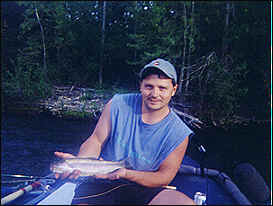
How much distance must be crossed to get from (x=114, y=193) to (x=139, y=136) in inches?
10.8

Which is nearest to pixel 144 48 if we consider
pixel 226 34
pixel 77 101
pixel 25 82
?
pixel 226 34

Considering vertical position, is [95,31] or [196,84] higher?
[95,31]

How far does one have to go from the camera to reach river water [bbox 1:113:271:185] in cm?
524

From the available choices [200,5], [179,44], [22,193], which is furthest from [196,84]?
[22,193]

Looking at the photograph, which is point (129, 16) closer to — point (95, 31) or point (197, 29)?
point (95, 31)

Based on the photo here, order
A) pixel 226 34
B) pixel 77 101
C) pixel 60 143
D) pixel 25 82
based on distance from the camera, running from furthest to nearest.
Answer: pixel 226 34 → pixel 25 82 → pixel 77 101 → pixel 60 143

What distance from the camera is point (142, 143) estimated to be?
1.27 meters

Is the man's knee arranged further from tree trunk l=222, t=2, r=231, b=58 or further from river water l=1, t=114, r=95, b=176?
tree trunk l=222, t=2, r=231, b=58

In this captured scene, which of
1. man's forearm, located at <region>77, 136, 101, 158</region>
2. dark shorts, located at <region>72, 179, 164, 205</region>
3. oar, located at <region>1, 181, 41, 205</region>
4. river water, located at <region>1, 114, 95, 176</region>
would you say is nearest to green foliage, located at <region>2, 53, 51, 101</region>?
river water, located at <region>1, 114, 95, 176</region>

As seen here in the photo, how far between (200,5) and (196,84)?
321cm

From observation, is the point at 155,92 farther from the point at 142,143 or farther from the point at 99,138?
the point at 99,138

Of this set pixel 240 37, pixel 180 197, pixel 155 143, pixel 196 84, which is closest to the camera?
pixel 180 197

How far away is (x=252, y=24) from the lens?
8.80 meters

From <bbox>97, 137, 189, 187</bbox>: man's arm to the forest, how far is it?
625 centimetres
